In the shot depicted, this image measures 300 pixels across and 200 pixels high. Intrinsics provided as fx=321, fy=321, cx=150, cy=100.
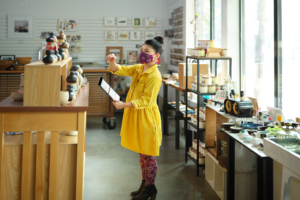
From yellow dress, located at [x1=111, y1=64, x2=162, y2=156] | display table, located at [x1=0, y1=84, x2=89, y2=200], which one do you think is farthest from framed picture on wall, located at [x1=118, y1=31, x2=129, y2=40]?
display table, located at [x1=0, y1=84, x2=89, y2=200]

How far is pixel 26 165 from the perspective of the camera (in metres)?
2.69

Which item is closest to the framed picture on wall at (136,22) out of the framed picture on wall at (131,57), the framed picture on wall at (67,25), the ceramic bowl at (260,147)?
the framed picture on wall at (131,57)

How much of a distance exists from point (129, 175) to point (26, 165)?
5.48 feet

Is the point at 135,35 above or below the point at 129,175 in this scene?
above

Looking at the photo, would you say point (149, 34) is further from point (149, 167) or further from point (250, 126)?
point (250, 126)

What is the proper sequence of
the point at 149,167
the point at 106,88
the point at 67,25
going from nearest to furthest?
the point at 106,88, the point at 149,167, the point at 67,25

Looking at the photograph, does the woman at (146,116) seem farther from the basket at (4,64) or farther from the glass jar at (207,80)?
the basket at (4,64)

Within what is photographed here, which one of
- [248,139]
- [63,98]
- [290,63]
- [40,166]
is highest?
[290,63]

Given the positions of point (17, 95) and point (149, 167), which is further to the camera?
point (149, 167)

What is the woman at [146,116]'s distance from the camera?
3.08m

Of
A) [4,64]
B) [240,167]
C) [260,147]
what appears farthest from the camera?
[4,64]

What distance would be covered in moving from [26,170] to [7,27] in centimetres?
616

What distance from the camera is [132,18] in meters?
8.30

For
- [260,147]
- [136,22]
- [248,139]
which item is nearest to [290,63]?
[248,139]
